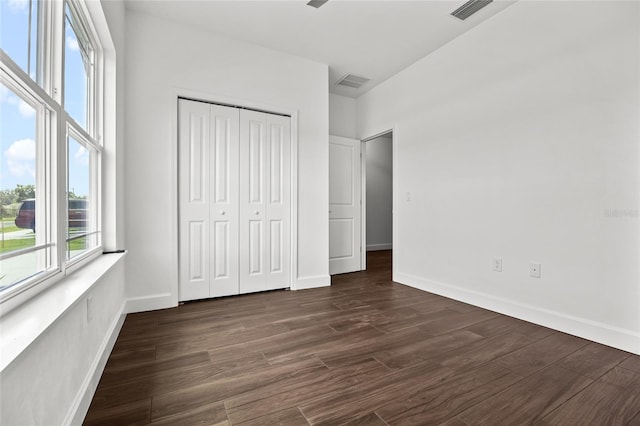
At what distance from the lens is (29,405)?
2.79ft

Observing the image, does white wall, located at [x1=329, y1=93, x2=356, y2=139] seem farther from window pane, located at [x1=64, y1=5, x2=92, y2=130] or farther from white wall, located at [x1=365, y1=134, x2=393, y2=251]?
window pane, located at [x1=64, y1=5, x2=92, y2=130]

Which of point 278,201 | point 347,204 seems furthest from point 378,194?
point 278,201

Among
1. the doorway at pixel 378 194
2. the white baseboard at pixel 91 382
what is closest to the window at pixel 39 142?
the white baseboard at pixel 91 382

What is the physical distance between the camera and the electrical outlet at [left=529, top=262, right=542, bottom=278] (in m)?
2.54

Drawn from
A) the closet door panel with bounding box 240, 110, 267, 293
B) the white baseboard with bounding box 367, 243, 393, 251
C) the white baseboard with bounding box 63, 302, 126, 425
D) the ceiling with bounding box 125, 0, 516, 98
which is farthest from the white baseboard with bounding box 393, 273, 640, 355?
the white baseboard with bounding box 367, 243, 393, 251

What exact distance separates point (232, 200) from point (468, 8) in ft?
9.80

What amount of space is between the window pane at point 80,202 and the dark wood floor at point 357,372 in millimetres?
769

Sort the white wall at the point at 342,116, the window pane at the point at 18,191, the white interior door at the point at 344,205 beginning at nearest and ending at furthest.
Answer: the window pane at the point at 18,191 < the white interior door at the point at 344,205 < the white wall at the point at 342,116

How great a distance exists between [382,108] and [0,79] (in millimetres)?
4080

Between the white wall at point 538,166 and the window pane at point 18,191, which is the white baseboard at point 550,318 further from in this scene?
the window pane at point 18,191

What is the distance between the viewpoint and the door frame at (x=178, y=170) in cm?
294

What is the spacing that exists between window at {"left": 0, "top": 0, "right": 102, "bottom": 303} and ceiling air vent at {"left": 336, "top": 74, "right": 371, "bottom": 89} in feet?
10.0

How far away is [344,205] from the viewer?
15.2 feet

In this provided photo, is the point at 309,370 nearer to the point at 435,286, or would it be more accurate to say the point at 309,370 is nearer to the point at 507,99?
the point at 435,286
